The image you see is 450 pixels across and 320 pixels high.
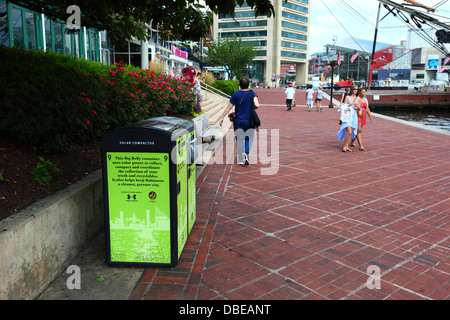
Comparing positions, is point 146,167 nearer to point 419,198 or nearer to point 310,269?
point 310,269

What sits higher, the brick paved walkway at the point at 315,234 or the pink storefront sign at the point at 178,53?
the pink storefront sign at the point at 178,53

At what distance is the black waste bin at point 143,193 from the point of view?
3330 millimetres

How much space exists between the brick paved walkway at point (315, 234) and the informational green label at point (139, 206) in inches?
9.6

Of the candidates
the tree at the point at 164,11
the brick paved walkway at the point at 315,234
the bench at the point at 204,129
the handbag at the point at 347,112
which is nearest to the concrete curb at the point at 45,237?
the brick paved walkway at the point at 315,234

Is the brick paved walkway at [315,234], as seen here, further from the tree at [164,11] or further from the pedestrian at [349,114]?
the tree at [164,11]

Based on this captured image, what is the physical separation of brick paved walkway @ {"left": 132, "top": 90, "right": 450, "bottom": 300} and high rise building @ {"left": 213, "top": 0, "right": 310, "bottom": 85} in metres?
99.8

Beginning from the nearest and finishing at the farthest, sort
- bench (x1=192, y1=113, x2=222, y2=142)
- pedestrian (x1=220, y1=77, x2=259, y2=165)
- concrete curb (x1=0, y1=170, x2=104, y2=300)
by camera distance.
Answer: concrete curb (x1=0, y1=170, x2=104, y2=300) → pedestrian (x1=220, y1=77, x2=259, y2=165) → bench (x1=192, y1=113, x2=222, y2=142)

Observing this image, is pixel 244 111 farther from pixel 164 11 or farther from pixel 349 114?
pixel 349 114

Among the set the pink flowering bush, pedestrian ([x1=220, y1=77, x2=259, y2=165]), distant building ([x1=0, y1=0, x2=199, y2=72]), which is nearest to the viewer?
the pink flowering bush

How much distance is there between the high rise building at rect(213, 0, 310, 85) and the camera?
107 metres

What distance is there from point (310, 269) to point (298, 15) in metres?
121

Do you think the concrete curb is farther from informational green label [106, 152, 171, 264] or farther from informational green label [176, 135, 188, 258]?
informational green label [176, 135, 188, 258]

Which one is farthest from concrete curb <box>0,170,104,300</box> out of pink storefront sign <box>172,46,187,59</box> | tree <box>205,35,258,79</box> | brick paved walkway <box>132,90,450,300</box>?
tree <box>205,35,258,79</box>

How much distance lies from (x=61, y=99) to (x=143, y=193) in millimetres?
1985
